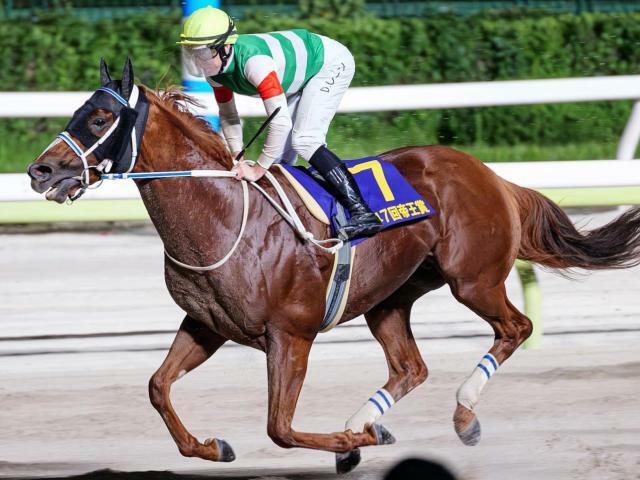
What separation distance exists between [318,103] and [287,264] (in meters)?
0.68

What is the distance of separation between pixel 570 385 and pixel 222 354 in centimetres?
180

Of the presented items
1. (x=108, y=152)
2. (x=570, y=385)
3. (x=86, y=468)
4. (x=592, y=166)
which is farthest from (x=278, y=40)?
(x=592, y=166)

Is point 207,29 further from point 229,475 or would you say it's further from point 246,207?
point 229,475

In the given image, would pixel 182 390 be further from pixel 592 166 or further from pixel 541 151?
pixel 541 151

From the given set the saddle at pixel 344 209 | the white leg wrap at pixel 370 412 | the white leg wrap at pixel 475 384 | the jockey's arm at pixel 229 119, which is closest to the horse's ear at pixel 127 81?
the jockey's arm at pixel 229 119

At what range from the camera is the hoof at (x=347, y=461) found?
4.22 metres

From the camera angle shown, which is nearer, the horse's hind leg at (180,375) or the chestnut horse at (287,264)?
the chestnut horse at (287,264)

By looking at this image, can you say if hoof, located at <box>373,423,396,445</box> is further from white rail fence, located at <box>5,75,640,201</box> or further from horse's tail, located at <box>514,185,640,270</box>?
white rail fence, located at <box>5,75,640,201</box>

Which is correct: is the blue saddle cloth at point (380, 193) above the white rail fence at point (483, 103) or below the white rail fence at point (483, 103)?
above

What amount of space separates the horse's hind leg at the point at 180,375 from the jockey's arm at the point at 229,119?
694 mm

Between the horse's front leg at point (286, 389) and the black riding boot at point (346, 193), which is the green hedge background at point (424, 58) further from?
the horse's front leg at point (286, 389)

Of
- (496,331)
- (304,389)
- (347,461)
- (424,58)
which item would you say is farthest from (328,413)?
(424,58)

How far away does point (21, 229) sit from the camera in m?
8.59

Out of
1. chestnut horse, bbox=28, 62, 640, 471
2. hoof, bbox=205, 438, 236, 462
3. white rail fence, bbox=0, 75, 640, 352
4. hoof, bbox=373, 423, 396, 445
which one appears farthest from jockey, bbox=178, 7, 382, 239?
white rail fence, bbox=0, 75, 640, 352
